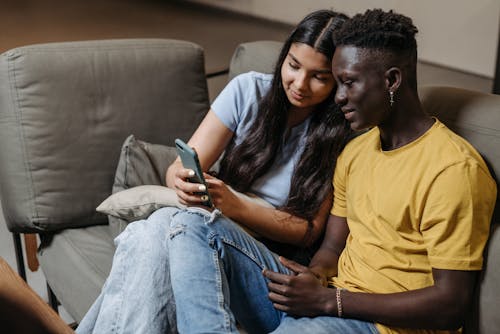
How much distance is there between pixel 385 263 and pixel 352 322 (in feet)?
0.45

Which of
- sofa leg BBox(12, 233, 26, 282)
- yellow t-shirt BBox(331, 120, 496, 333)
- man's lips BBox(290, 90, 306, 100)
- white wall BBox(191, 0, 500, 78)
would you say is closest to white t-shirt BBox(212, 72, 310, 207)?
man's lips BBox(290, 90, 306, 100)

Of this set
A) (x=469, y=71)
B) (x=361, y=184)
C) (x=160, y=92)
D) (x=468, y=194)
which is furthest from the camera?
(x=469, y=71)

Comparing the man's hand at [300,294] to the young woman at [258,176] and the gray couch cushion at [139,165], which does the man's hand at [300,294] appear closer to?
the young woman at [258,176]

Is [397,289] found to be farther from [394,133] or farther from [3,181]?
[3,181]

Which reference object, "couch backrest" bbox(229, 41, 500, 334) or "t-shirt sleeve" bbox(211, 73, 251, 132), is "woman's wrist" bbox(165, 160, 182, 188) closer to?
"t-shirt sleeve" bbox(211, 73, 251, 132)

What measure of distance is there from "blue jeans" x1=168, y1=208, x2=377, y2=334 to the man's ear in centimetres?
46

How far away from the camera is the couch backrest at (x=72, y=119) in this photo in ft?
6.09

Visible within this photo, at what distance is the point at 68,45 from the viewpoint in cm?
193

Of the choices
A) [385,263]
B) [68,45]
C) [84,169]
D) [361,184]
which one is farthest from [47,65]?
[385,263]

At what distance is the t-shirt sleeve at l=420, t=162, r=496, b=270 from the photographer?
121cm

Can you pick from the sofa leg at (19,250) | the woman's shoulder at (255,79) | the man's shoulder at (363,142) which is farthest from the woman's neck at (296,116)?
the sofa leg at (19,250)

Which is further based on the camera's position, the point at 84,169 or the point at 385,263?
the point at 84,169

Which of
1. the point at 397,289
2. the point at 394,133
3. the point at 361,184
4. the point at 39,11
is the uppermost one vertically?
the point at 394,133

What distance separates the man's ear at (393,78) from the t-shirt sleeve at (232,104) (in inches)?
Result: 21.2
